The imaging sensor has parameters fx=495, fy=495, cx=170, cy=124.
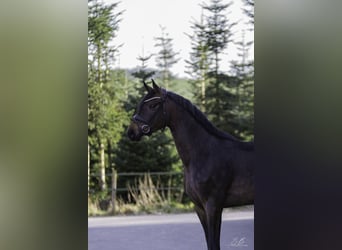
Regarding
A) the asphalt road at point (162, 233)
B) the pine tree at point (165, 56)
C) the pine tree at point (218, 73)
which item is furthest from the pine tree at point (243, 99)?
the asphalt road at point (162, 233)

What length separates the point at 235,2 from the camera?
542 centimetres

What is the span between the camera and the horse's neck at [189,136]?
3264mm

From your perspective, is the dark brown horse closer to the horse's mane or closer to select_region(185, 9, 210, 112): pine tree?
the horse's mane

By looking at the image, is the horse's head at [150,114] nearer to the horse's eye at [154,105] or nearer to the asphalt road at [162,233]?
the horse's eye at [154,105]

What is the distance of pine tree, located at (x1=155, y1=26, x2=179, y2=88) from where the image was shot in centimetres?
543

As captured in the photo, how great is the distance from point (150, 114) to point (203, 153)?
44 cm

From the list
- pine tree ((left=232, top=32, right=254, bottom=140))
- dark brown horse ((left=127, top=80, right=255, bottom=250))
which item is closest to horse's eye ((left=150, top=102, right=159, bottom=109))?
dark brown horse ((left=127, top=80, right=255, bottom=250))

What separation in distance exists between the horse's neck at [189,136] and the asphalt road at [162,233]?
126 cm

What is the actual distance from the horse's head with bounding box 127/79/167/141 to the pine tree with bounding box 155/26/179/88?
220 cm

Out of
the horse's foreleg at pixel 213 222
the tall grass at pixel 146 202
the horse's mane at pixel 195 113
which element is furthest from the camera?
the tall grass at pixel 146 202

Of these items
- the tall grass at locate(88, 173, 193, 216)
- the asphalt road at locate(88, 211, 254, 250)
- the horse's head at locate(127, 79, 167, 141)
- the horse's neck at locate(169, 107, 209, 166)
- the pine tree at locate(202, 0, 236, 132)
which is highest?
the pine tree at locate(202, 0, 236, 132)
